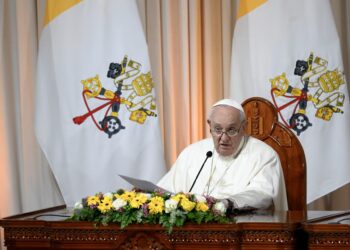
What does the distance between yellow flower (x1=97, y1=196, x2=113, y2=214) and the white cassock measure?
0.95m

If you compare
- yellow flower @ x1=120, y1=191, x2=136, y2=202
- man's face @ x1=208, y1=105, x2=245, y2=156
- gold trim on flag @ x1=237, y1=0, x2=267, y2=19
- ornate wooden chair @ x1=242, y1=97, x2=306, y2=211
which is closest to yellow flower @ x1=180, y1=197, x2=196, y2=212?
yellow flower @ x1=120, y1=191, x2=136, y2=202

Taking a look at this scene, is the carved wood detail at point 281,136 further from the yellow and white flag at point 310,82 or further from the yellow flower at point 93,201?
the yellow flower at point 93,201

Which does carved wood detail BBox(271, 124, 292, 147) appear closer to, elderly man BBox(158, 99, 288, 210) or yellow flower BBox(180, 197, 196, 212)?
elderly man BBox(158, 99, 288, 210)

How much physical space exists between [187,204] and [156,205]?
151mm

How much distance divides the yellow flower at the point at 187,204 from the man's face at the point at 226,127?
1.17m

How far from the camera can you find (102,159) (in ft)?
17.0

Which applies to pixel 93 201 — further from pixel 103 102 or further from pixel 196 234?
pixel 103 102

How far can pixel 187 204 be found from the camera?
3.12 meters

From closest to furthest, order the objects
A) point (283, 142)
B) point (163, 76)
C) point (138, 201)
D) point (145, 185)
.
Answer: point (138, 201)
point (145, 185)
point (283, 142)
point (163, 76)

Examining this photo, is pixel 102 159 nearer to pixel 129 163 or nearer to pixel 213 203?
pixel 129 163

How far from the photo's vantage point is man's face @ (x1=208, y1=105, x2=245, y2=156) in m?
4.24

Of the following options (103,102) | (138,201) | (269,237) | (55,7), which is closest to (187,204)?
(138,201)

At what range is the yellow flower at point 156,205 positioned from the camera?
124 inches

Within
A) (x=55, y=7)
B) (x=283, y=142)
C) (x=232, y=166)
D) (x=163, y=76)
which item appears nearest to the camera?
(x=232, y=166)
